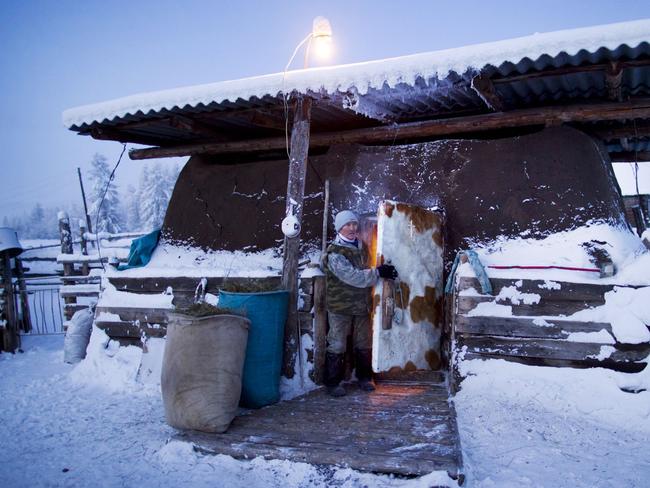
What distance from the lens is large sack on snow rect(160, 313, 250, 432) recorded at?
4.04 m

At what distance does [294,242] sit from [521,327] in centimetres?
243

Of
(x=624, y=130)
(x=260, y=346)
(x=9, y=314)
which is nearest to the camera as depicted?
(x=260, y=346)

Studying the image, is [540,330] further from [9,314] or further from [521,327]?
[9,314]

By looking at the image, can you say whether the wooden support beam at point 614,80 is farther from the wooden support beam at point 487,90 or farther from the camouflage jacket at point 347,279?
the camouflage jacket at point 347,279

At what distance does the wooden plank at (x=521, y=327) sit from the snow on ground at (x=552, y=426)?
0.30 m

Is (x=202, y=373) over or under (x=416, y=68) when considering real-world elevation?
under

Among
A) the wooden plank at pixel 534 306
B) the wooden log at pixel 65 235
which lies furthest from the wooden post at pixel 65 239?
the wooden plank at pixel 534 306

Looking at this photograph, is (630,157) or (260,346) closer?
(260,346)

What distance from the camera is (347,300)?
5.06 meters

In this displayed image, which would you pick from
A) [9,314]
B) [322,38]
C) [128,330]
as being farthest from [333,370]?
[9,314]

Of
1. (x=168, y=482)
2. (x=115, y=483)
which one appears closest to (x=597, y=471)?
(x=168, y=482)

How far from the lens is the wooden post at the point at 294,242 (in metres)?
5.29

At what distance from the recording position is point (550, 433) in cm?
389

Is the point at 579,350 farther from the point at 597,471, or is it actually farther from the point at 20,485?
the point at 20,485
